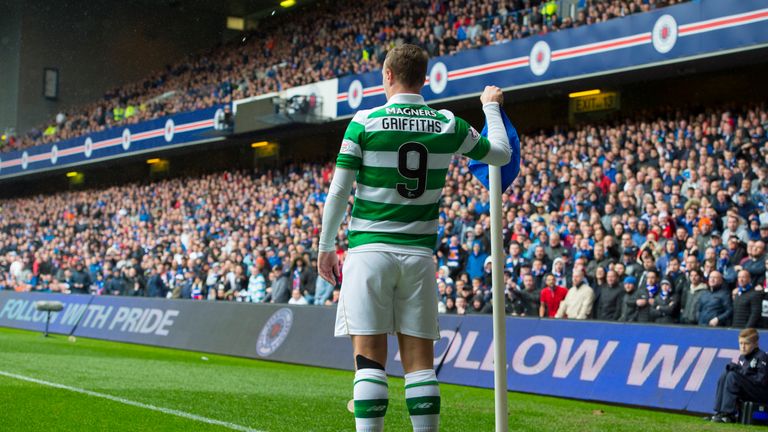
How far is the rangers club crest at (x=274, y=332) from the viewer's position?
57.9ft

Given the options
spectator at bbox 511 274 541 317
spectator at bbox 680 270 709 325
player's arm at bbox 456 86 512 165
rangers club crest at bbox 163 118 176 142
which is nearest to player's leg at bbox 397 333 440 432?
player's arm at bbox 456 86 512 165

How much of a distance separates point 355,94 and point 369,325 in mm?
23336

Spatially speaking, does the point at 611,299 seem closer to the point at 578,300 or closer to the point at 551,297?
the point at 578,300

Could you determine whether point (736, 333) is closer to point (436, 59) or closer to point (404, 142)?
point (404, 142)

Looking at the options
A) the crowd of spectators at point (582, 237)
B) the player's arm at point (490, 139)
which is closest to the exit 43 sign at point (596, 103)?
the crowd of spectators at point (582, 237)

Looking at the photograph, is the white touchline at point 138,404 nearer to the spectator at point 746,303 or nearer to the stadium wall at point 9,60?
the spectator at point 746,303

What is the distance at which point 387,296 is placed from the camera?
4.81 m

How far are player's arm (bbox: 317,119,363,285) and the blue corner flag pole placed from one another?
0.81 m

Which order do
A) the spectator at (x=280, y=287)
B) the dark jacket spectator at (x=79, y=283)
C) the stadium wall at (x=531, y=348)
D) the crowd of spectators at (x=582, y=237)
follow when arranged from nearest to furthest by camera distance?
the stadium wall at (x=531, y=348) → the crowd of spectators at (x=582, y=237) → the spectator at (x=280, y=287) → the dark jacket spectator at (x=79, y=283)

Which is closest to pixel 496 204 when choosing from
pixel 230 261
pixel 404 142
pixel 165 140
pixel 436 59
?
pixel 404 142

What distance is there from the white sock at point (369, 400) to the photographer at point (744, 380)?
21.6 ft

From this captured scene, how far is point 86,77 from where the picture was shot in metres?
50.5

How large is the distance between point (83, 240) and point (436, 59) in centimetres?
1700

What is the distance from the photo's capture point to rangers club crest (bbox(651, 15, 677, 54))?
19938 millimetres
